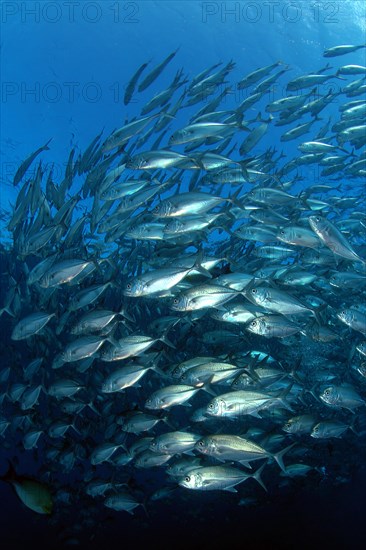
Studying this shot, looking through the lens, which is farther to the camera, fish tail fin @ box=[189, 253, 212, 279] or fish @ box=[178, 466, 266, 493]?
fish tail fin @ box=[189, 253, 212, 279]

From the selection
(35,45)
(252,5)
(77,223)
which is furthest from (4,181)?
(77,223)

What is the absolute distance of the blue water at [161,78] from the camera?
1541cm

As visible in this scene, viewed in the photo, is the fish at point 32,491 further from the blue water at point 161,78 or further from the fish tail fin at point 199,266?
the blue water at point 161,78

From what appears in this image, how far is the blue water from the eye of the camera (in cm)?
1541

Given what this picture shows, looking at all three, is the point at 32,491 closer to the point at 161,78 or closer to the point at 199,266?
the point at 199,266

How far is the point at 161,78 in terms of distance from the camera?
68.0ft

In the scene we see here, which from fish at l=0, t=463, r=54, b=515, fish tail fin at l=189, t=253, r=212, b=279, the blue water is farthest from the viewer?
the blue water

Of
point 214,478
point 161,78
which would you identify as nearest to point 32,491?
point 214,478

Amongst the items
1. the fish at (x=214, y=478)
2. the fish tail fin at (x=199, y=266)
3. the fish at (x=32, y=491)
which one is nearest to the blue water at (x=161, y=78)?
the fish at (x=32, y=491)

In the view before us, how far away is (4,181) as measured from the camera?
2086 centimetres

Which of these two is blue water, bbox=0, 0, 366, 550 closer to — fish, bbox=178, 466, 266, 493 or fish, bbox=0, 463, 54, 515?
fish, bbox=0, 463, 54, 515

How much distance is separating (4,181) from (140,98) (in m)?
8.30

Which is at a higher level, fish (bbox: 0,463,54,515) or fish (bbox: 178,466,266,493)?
fish (bbox: 0,463,54,515)

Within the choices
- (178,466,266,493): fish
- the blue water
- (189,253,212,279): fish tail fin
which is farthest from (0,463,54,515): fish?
the blue water
